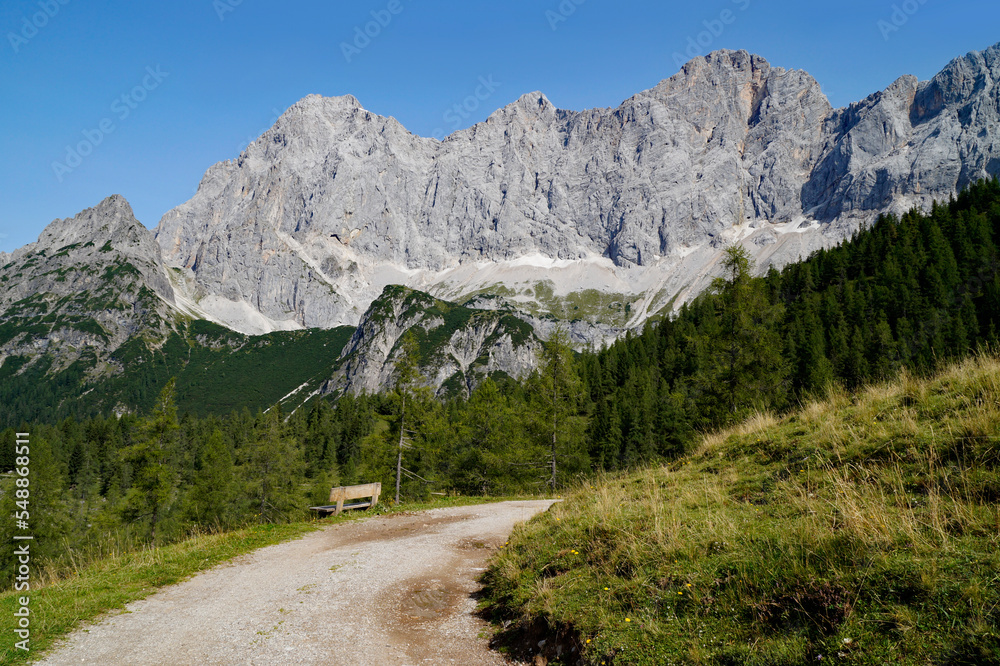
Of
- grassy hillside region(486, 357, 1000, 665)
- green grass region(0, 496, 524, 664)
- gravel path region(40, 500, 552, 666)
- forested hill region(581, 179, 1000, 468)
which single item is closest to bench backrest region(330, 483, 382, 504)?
green grass region(0, 496, 524, 664)

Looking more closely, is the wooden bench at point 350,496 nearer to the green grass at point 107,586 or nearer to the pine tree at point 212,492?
the green grass at point 107,586

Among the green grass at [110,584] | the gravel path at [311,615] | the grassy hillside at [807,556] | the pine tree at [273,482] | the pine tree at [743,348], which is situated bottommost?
the pine tree at [273,482]

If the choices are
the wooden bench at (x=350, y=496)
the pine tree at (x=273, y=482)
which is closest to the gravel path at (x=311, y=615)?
the wooden bench at (x=350, y=496)

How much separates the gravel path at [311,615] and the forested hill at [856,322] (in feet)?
128

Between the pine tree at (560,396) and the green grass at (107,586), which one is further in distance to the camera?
the pine tree at (560,396)

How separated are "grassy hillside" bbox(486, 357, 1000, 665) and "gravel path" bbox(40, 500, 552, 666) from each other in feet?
3.93

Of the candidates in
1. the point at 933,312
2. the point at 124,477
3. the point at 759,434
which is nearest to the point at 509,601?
the point at 759,434

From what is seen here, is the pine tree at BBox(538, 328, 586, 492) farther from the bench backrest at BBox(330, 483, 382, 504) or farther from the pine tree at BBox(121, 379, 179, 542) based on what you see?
the pine tree at BBox(121, 379, 179, 542)

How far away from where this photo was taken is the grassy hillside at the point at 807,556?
205 inches

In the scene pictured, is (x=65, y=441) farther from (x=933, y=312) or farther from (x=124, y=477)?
(x=933, y=312)

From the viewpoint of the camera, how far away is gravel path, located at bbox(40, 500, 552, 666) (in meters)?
8.52

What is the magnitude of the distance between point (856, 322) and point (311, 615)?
101 m

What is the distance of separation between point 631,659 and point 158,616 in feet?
30.0

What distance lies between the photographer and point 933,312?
8044 centimetres
